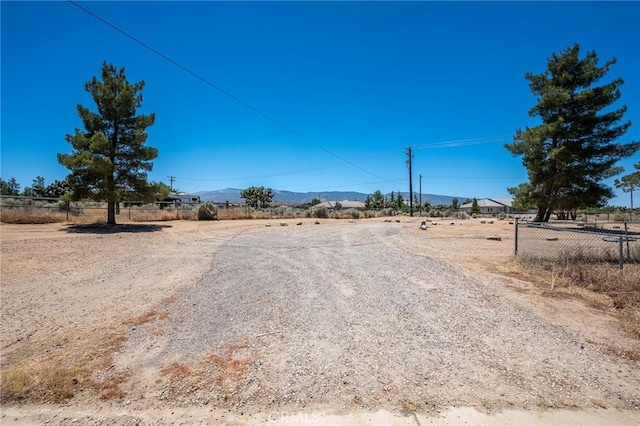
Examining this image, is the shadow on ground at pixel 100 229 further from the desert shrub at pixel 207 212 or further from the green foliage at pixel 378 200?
the green foliage at pixel 378 200

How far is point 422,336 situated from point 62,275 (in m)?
9.03

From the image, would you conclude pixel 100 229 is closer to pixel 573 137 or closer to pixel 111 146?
pixel 111 146

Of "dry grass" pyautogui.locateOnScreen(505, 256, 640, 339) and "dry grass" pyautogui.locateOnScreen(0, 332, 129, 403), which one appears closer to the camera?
"dry grass" pyautogui.locateOnScreen(0, 332, 129, 403)

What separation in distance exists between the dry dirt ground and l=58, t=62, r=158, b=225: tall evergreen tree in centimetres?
1115

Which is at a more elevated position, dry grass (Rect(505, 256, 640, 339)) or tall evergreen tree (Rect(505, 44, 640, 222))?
tall evergreen tree (Rect(505, 44, 640, 222))

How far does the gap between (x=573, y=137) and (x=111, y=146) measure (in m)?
28.3

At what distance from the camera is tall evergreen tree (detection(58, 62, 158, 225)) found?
60.2ft

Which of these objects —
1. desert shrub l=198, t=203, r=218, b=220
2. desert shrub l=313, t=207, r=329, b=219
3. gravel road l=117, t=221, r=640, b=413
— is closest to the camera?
gravel road l=117, t=221, r=640, b=413

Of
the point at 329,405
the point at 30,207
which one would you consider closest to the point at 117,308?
the point at 329,405

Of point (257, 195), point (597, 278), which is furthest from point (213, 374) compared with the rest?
point (257, 195)

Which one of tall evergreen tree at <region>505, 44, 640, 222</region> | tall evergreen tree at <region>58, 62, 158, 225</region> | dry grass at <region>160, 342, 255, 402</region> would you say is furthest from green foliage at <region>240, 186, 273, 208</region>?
dry grass at <region>160, 342, 255, 402</region>

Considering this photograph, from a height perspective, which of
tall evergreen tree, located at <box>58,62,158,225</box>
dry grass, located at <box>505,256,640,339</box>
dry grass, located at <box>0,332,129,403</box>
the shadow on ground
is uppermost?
tall evergreen tree, located at <box>58,62,158,225</box>

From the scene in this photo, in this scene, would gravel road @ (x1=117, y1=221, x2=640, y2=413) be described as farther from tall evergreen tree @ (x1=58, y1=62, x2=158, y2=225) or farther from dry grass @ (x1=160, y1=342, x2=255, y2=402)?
tall evergreen tree @ (x1=58, y1=62, x2=158, y2=225)

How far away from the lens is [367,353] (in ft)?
13.9
